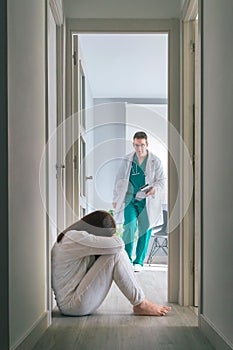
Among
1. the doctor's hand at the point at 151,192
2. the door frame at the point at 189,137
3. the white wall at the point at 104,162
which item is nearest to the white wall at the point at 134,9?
the door frame at the point at 189,137

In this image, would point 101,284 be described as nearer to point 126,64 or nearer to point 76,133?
point 76,133

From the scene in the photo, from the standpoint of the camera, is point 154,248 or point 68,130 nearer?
point 68,130

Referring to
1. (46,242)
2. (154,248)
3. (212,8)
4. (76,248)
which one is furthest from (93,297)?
(154,248)

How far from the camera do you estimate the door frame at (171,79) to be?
4410 millimetres

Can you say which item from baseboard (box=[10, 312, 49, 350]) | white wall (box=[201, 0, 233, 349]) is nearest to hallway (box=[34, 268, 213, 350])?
baseboard (box=[10, 312, 49, 350])

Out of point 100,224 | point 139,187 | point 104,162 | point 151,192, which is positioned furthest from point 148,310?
point 139,187

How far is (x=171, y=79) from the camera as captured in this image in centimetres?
447

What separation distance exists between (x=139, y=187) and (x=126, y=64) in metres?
2.90

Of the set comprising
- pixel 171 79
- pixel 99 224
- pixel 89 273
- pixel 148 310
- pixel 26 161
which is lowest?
pixel 148 310

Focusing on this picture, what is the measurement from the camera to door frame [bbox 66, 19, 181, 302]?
14.5 ft

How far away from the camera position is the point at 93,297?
12.8ft

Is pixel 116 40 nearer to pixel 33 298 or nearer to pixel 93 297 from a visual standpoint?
pixel 93 297

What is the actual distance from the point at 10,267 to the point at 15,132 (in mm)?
538

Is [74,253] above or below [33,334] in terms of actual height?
above
